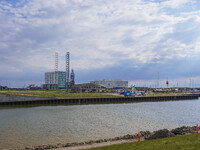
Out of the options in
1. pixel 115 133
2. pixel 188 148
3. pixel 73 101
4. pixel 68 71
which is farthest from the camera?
pixel 68 71

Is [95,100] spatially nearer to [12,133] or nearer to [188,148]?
[12,133]

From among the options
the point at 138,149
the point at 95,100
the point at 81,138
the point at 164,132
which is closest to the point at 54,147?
the point at 81,138

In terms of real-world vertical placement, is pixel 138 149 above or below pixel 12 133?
above

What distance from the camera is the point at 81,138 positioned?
21125mm

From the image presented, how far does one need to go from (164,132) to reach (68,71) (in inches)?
7211

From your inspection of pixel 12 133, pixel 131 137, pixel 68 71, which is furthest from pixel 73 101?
pixel 68 71

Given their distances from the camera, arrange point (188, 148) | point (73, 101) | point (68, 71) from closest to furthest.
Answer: point (188, 148), point (73, 101), point (68, 71)

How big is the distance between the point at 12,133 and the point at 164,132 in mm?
17841

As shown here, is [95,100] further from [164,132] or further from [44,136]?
[164,132]

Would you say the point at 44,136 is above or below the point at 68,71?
below

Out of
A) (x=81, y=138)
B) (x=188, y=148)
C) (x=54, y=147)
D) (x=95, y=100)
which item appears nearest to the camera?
(x=188, y=148)

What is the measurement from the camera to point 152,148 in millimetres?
12297

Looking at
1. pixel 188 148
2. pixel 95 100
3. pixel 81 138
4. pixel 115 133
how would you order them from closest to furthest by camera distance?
pixel 188 148 < pixel 81 138 < pixel 115 133 < pixel 95 100

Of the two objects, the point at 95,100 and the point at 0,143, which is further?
the point at 95,100
